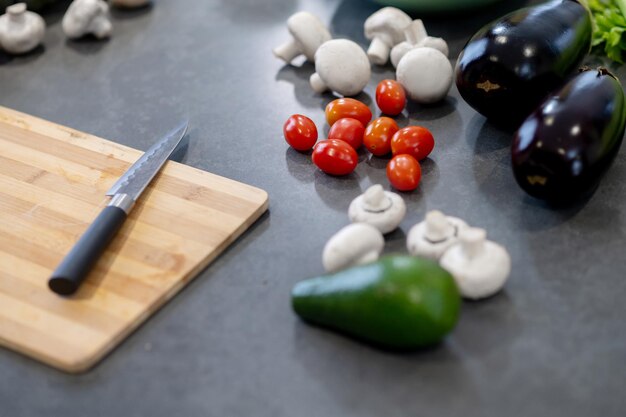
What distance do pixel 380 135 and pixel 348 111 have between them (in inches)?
3.9

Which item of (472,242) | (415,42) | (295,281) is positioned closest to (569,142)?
(472,242)

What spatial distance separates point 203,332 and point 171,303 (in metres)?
0.08

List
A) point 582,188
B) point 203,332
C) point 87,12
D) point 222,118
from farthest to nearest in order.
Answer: point 87,12
point 222,118
point 582,188
point 203,332

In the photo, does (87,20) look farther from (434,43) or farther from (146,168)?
(434,43)

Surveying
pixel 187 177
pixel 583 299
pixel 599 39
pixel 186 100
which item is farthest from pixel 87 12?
pixel 583 299

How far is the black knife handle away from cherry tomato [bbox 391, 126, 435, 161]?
1.56 ft

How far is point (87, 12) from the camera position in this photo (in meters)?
1.82

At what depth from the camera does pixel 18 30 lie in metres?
1.79

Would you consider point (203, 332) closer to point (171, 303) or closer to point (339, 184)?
point (171, 303)

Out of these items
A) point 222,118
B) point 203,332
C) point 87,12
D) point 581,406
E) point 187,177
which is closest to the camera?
point 581,406

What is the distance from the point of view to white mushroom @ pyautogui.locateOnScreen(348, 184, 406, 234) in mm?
1202

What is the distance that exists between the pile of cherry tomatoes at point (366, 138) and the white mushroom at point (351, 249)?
0.71ft

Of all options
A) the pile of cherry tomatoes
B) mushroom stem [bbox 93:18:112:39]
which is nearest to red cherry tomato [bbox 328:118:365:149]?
the pile of cherry tomatoes

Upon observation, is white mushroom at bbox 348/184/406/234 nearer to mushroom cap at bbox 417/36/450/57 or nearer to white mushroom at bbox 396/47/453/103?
white mushroom at bbox 396/47/453/103
